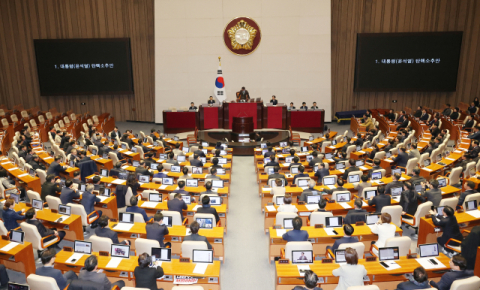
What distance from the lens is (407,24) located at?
2256 centimetres

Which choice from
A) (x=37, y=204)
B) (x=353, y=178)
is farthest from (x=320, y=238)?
(x=37, y=204)

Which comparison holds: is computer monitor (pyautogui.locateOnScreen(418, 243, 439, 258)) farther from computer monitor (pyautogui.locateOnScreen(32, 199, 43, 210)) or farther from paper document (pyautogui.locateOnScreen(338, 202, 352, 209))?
computer monitor (pyautogui.locateOnScreen(32, 199, 43, 210))

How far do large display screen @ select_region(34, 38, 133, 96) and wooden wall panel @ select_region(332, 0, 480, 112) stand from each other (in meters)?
14.0

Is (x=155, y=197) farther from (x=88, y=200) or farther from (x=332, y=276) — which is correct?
(x=332, y=276)

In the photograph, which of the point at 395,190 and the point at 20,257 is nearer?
the point at 20,257

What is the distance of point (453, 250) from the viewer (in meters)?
6.97

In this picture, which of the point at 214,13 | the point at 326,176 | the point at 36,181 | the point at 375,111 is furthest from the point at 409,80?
the point at 36,181

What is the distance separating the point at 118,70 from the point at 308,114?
12.8m

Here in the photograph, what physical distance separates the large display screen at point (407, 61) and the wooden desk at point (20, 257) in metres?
21.0

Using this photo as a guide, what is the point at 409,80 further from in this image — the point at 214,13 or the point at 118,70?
the point at 118,70

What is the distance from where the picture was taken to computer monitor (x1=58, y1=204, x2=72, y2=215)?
27.0 feet

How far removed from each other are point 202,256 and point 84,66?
2075 centimetres

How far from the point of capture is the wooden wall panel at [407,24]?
22297 mm

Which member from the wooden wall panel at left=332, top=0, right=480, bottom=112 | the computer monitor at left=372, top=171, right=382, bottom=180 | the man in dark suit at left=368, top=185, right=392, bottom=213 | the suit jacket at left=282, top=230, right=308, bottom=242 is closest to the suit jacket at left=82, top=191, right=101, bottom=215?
the suit jacket at left=282, top=230, right=308, bottom=242
